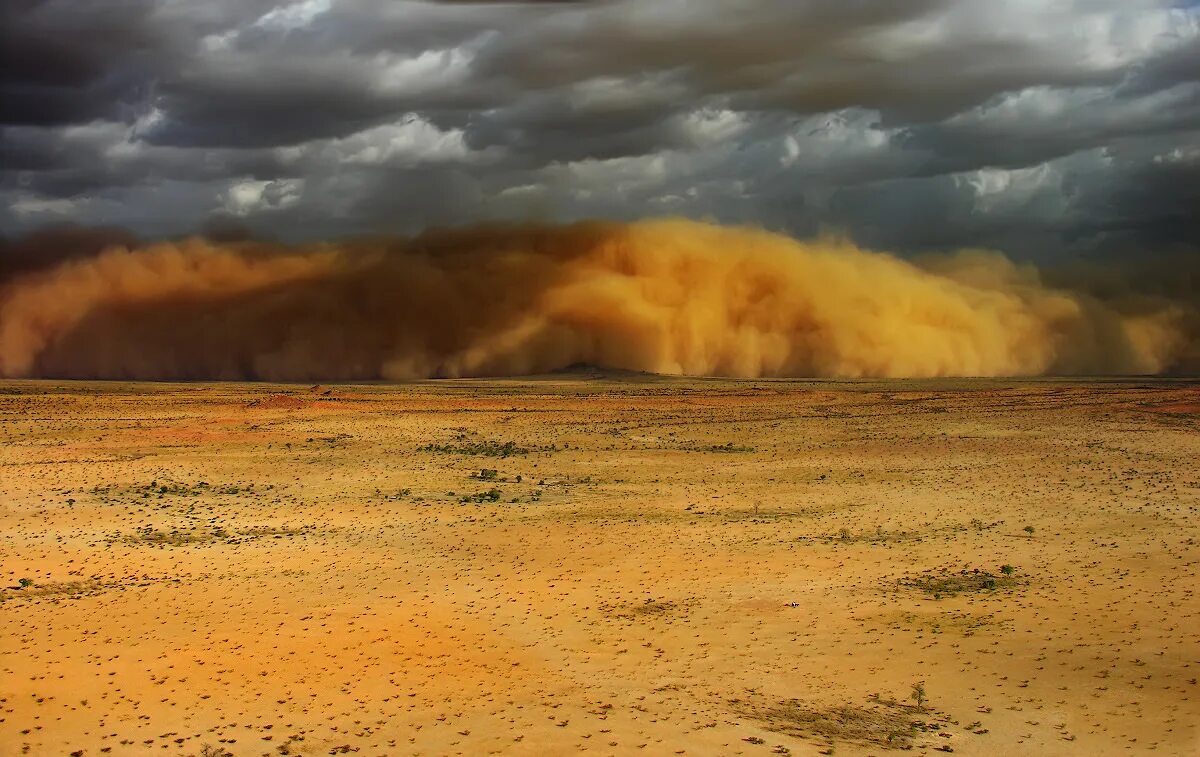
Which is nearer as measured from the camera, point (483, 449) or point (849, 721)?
point (849, 721)

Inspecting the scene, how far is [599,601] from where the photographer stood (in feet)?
72.0

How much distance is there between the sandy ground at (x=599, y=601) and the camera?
15.2 m

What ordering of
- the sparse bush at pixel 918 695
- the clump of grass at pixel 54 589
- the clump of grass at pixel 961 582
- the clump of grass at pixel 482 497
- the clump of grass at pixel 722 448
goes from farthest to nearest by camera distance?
the clump of grass at pixel 722 448 < the clump of grass at pixel 482 497 < the clump of grass at pixel 961 582 < the clump of grass at pixel 54 589 < the sparse bush at pixel 918 695

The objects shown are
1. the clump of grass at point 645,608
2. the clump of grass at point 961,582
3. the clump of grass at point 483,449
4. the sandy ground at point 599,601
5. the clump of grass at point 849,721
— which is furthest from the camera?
the clump of grass at point 483,449

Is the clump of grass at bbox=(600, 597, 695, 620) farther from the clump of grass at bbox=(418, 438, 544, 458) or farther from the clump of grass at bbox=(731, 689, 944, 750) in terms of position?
the clump of grass at bbox=(418, 438, 544, 458)

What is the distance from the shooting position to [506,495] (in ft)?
119

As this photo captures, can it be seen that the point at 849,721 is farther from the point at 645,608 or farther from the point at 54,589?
the point at 54,589

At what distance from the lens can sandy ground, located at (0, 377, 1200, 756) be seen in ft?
49.8

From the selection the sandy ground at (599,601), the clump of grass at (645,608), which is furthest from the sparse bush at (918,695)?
the clump of grass at (645,608)

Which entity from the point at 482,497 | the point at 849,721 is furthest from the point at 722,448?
the point at 849,721

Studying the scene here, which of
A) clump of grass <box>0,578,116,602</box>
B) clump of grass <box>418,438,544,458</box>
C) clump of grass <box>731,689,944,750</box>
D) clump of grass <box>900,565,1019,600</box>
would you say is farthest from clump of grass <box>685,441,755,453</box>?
clump of grass <box>731,689,944,750</box>

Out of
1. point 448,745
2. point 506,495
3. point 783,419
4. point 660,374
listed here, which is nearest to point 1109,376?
point 660,374

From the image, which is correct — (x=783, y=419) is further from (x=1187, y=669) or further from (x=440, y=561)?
(x=1187, y=669)

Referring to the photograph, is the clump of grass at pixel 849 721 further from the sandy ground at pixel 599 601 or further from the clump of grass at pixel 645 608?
the clump of grass at pixel 645 608
